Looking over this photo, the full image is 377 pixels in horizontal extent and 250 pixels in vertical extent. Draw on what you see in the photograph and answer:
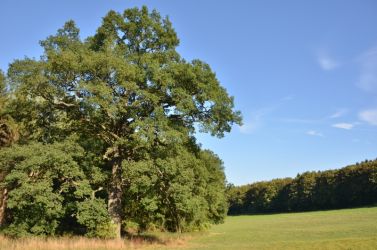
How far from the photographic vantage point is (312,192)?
370 feet

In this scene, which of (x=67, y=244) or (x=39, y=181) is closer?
(x=67, y=244)

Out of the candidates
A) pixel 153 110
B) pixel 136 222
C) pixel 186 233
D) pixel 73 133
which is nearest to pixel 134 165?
pixel 153 110

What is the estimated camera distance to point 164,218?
3897 cm

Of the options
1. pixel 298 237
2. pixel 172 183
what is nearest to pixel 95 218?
pixel 172 183

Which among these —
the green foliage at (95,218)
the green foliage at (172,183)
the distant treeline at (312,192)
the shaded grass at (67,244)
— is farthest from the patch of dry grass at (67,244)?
the distant treeline at (312,192)

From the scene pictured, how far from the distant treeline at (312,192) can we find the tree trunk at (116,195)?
182 feet

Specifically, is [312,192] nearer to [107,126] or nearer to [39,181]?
[107,126]

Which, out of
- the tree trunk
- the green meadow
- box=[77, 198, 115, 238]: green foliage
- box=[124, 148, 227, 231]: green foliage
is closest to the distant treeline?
the green meadow

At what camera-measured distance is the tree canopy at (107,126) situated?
26.5 m

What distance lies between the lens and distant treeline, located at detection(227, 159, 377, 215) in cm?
9869

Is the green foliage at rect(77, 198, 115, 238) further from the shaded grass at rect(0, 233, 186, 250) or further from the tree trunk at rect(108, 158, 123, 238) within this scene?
the shaded grass at rect(0, 233, 186, 250)

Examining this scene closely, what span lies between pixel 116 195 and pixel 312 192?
93.3 m

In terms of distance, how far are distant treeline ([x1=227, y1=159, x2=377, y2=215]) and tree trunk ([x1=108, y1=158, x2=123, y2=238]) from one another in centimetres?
5556

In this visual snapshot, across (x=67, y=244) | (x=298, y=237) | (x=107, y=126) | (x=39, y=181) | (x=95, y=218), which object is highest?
(x=107, y=126)
